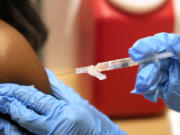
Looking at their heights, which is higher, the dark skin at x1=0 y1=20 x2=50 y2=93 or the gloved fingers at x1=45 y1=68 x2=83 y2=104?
the dark skin at x1=0 y1=20 x2=50 y2=93

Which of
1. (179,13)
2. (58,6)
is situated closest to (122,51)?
(179,13)

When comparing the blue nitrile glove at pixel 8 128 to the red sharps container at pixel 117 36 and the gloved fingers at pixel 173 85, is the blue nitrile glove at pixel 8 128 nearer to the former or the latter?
the gloved fingers at pixel 173 85

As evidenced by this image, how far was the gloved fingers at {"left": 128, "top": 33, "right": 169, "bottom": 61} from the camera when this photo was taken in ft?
1.95

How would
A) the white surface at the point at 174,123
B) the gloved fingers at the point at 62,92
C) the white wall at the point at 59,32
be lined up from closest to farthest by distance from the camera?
the gloved fingers at the point at 62,92, the white surface at the point at 174,123, the white wall at the point at 59,32

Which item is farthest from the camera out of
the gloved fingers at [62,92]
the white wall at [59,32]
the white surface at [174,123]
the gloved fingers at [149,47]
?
the white wall at [59,32]

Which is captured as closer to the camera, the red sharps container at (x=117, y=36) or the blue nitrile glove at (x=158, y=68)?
the blue nitrile glove at (x=158, y=68)

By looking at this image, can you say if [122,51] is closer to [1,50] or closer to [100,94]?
[100,94]

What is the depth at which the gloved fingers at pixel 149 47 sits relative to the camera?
0.59m

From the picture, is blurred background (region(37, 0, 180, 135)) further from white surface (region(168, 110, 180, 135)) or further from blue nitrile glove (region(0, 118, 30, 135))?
blue nitrile glove (region(0, 118, 30, 135))

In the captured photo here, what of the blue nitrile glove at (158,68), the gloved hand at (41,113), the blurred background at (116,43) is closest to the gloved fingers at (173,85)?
the blue nitrile glove at (158,68)

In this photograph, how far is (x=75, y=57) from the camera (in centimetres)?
160

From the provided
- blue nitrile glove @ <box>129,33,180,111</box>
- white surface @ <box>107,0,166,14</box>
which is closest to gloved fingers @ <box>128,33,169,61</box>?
blue nitrile glove @ <box>129,33,180,111</box>

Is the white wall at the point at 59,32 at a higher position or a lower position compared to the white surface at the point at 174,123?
higher

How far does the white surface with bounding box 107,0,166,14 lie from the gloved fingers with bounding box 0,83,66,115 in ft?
2.39
